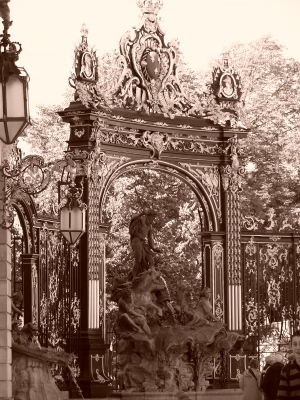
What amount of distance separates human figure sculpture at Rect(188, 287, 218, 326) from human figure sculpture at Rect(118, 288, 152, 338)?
1.08 metres

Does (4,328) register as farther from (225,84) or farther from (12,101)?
(225,84)

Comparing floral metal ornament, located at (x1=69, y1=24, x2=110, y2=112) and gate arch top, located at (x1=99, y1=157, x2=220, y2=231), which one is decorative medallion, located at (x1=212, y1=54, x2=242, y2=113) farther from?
floral metal ornament, located at (x1=69, y1=24, x2=110, y2=112)

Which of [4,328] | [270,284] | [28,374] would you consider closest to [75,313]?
[270,284]

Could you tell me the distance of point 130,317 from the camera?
2145 centimetres

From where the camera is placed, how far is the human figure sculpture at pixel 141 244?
73.8 feet

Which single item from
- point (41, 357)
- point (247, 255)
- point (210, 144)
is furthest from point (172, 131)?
point (41, 357)

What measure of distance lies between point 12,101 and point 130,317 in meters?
10.8

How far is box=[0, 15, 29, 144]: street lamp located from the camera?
36.2 feet

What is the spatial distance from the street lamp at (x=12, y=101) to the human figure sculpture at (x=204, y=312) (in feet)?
38.2

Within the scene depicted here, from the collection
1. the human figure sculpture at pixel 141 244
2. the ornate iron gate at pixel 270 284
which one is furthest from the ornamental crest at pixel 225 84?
the human figure sculpture at pixel 141 244

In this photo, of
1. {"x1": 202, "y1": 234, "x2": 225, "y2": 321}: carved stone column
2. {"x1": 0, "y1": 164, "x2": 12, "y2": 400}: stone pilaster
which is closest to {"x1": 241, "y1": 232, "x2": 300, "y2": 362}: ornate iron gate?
{"x1": 202, "y1": 234, "x2": 225, "y2": 321}: carved stone column

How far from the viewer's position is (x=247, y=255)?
25.0 meters

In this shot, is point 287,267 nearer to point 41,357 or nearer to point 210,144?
point 210,144

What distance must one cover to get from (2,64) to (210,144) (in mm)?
13705
